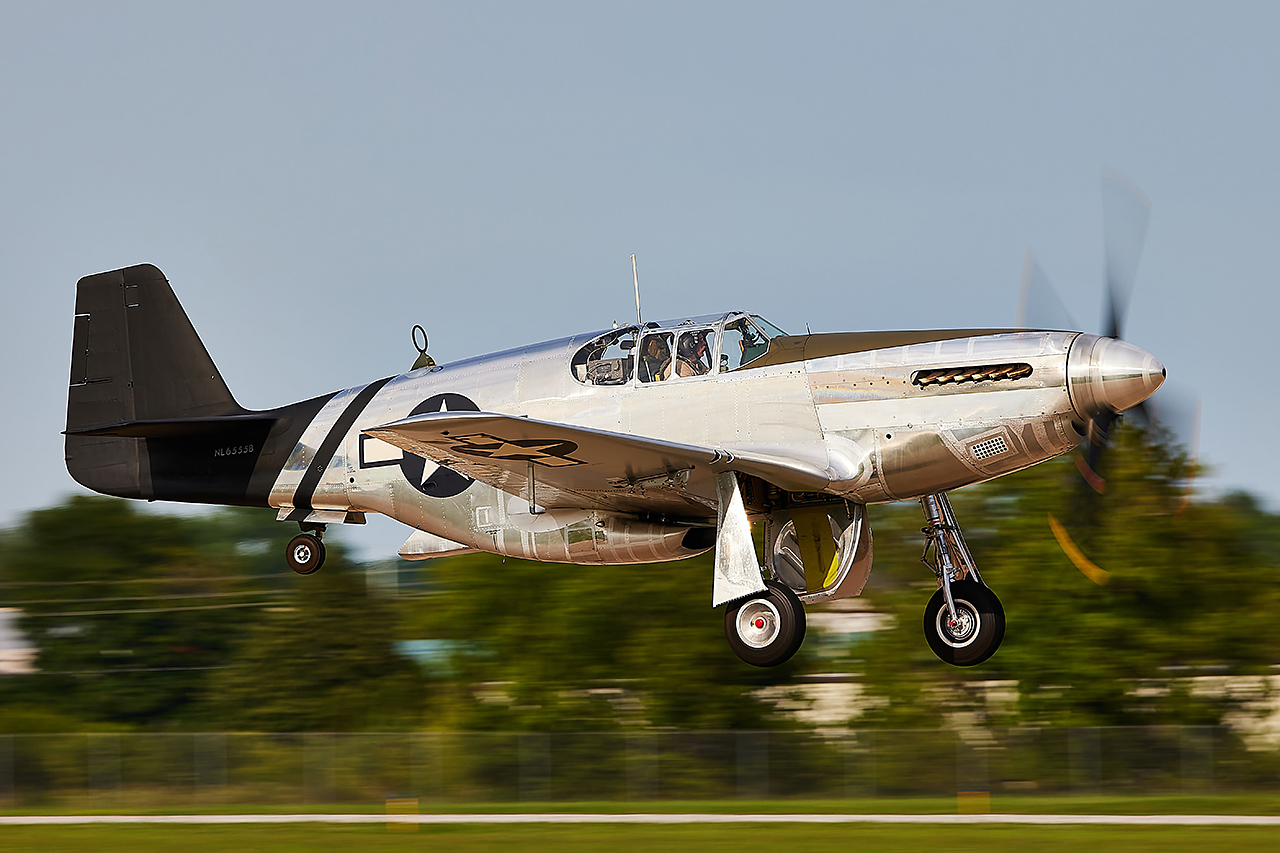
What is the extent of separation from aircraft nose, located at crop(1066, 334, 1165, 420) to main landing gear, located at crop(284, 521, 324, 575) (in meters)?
8.87

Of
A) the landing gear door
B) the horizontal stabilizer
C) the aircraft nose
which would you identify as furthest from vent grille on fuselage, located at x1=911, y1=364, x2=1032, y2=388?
the horizontal stabilizer

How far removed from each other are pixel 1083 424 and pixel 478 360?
6600 mm

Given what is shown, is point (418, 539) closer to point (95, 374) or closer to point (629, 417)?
point (629, 417)

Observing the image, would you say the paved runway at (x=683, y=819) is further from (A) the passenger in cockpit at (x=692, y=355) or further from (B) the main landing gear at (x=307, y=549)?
(A) the passenger in cockpit at (x=692, y=355)

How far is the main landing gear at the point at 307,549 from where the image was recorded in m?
17.2

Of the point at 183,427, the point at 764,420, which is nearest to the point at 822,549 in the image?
the point at 764,420

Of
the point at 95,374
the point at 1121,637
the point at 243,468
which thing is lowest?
the point at 1121,637

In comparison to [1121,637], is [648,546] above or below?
above

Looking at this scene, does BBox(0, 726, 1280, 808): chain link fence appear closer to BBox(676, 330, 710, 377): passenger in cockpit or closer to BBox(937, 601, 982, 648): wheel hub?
BBox(937, 601, 982, 648): wheel hub

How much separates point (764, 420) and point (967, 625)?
124 inches

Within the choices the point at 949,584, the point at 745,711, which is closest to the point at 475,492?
the point at 949,584

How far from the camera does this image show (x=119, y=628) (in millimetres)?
56344

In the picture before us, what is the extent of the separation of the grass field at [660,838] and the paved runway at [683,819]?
0.79 metres

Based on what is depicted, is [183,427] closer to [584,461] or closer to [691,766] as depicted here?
[584,461]
